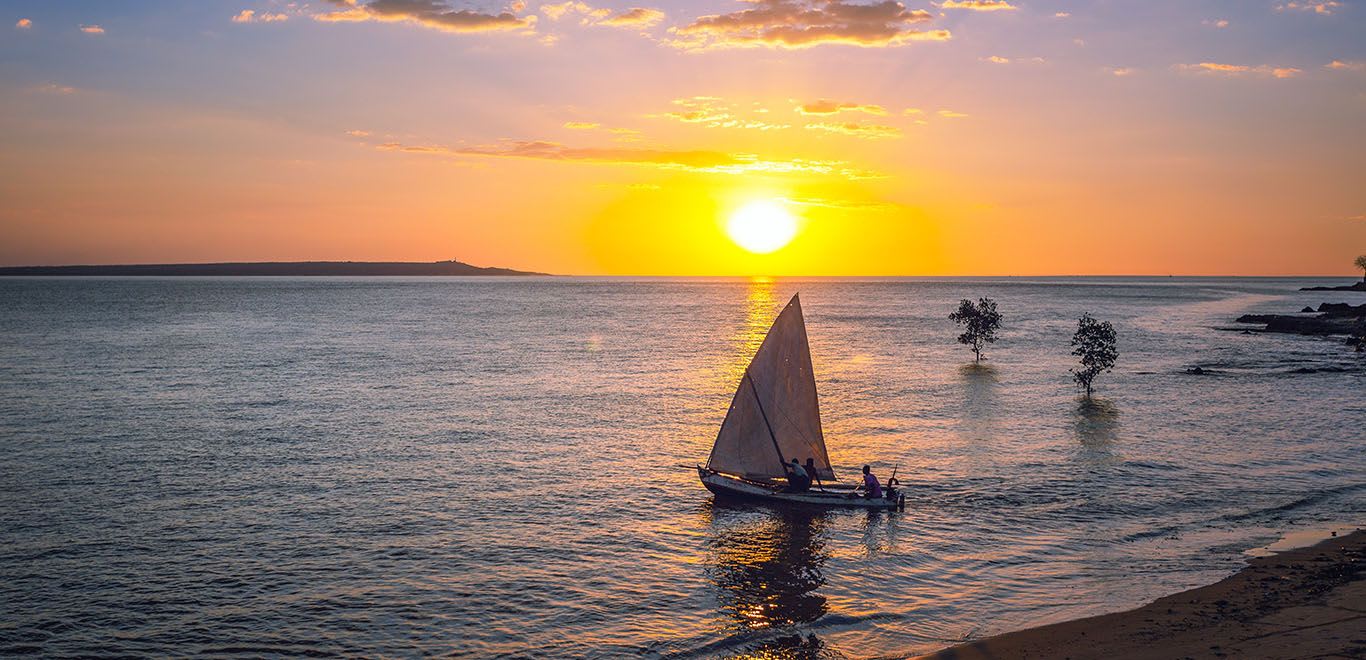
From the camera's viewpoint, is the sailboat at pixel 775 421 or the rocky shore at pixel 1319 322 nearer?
the sailboat at pixel 775 421

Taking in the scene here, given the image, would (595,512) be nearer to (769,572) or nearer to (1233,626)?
(769,572)

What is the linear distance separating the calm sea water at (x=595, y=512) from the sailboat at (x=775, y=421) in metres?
2.64

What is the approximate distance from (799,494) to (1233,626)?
19.0 metres

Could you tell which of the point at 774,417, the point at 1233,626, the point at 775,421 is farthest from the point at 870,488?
the point at 1233,626

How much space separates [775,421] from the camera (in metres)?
43.0

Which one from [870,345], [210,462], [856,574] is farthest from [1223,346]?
[210,462]

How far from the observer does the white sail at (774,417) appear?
140ft

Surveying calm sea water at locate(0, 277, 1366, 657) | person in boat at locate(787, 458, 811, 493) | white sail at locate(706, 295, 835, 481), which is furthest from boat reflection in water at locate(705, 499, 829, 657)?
white sail at locate(706, 295, 835, 481)

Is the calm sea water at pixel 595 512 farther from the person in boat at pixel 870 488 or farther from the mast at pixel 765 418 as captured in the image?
the mast at pixel 765 418

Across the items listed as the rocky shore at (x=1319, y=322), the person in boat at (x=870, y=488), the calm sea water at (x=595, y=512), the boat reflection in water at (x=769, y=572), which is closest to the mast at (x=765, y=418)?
the boat reflection in water at (x=769, y=572)

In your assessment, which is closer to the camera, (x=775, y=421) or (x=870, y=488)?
(x=870, y=488)

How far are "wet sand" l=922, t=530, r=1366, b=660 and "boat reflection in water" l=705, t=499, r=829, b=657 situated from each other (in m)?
4.45

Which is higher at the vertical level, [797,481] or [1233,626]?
[797,481]

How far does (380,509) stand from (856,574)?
21.5 m
